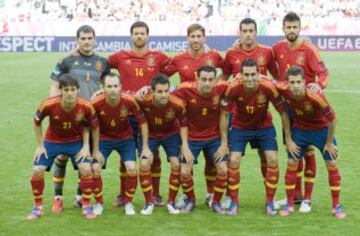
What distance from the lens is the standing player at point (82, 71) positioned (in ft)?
23.2

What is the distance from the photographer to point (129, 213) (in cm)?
687

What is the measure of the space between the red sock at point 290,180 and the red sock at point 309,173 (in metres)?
0.21

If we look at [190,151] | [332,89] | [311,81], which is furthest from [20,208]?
[332,89]

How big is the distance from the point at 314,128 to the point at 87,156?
2.18m

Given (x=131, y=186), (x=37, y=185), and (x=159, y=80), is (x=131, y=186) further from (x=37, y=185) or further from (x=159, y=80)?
(x=159, y=80)

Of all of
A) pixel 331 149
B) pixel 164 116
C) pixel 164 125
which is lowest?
pixel 331 149

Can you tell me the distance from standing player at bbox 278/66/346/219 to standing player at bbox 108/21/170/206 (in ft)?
4.41

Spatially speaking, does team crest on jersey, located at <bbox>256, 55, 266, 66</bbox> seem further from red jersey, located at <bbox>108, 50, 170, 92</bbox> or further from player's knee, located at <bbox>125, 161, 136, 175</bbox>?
player's knee, located at <bbox>125, 161, 136, 175</bbox>

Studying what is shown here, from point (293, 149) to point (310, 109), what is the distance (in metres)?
0.45

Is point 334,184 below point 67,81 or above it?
below

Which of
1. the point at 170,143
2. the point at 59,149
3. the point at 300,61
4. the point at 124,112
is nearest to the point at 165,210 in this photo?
A: the point at 170,143

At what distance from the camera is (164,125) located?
7.07 m

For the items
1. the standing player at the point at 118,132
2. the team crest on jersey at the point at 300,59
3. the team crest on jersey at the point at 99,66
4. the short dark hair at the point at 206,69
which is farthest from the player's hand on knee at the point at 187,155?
the team crest on jersey at the point at 300,59

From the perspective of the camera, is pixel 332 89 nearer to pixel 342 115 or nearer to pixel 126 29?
pixel 342 115
